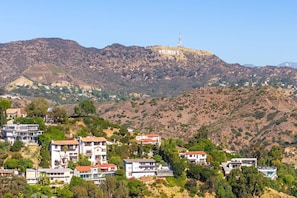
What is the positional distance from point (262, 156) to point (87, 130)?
23.6 meters

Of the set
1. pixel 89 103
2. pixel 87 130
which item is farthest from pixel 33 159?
pixel 89 103

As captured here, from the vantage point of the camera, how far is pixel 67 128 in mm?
63875

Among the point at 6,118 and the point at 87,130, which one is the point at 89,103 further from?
the point at 6,118

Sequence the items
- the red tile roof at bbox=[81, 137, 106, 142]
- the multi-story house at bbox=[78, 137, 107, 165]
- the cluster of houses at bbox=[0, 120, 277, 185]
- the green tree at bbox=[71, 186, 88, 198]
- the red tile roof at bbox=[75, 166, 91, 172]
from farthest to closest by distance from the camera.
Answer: the red tile roof at bbox=[81, 137, 106, 142], the multi-story house at bbox=[78, 137, 107, 165], the red tile roof at bbox=[75, 166, 91, 172], the cluster of houses at bbox=[0, 120, 277, 185], the green tree at bbox=[71, 186, 88, 198]

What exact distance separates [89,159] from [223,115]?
7220 centimetres

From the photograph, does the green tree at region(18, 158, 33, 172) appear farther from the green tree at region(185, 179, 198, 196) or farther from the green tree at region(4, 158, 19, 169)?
the green tree at region(185, 179, 198, 196)

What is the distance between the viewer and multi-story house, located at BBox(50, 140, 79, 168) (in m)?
56.2

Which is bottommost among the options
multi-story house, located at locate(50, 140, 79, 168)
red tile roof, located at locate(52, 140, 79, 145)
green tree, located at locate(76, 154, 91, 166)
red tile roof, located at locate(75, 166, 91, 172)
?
red tile roof, located at locate(75, 166, 91, 172)

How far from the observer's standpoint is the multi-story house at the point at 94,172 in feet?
175

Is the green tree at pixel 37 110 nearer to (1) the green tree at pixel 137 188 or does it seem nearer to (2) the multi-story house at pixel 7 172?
(2) the multi-story house at pixel 7 172

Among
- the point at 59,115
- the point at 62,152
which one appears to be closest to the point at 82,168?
the point at 62,152

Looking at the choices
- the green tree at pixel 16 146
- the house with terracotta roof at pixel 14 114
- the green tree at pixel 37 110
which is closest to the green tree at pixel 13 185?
the green tree at pixel 16 146

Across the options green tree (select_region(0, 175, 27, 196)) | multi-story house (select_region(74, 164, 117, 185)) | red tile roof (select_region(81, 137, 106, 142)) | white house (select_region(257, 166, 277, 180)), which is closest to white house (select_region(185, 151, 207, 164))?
white house (select_region(257, 166, 277, 180))

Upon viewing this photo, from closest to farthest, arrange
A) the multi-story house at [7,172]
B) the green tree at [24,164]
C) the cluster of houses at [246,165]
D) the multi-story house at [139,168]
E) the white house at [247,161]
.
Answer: the multi-story house at [7,172], the green tree at [24,164], the multi-story house at [139,168], the cluster of houses at [246,165], the white house at [247,161]
